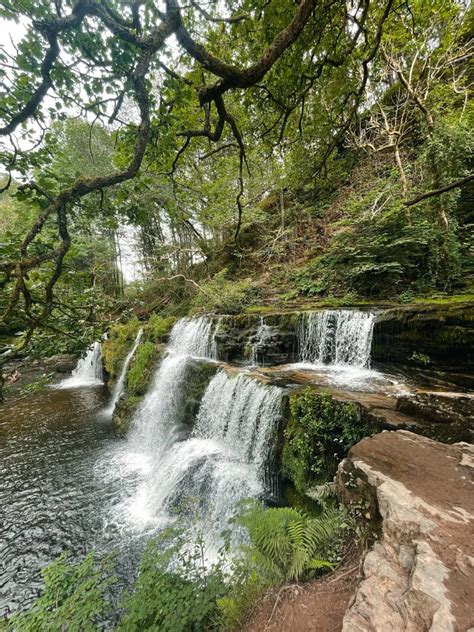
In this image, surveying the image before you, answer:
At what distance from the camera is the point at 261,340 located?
7434 millimetres

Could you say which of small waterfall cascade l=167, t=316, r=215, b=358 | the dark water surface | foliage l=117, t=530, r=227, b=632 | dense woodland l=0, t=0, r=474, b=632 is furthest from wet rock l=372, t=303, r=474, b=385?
the dark water surface

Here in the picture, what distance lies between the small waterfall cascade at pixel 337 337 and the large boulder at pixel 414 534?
360cm

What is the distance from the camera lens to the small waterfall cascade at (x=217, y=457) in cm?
425

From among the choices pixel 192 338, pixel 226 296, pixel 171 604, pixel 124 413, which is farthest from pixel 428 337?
pixel 124 413

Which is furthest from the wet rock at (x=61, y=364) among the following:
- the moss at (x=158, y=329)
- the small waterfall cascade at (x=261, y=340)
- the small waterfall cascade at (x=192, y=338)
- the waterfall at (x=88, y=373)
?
the small waterfall cascade at (x=261, y=340)

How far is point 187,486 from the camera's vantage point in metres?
4.69

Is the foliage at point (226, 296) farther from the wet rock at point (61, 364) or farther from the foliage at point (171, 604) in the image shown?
the wet rock at point (61, 364)

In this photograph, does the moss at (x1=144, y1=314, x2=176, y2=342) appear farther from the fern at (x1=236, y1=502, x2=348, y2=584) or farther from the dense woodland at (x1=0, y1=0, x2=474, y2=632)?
the fern at (x1=236, y1=502, x2=348, y2=584)

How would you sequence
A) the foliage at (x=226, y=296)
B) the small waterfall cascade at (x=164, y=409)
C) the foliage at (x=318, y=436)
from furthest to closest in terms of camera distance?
the foliage at (x=226, y=296) < the small waterfall cascade at (x=164, y=409) < the foliage at (x=318, y=436)

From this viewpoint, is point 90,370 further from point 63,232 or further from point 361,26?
point 361,26

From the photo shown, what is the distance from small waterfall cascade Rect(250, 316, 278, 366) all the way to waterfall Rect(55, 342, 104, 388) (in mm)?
8897

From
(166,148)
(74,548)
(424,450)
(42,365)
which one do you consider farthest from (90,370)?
(424,450)

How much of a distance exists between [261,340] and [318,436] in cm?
386

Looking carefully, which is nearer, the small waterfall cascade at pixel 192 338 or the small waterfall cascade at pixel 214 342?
the small waterfall cascade at pixel 214 342
